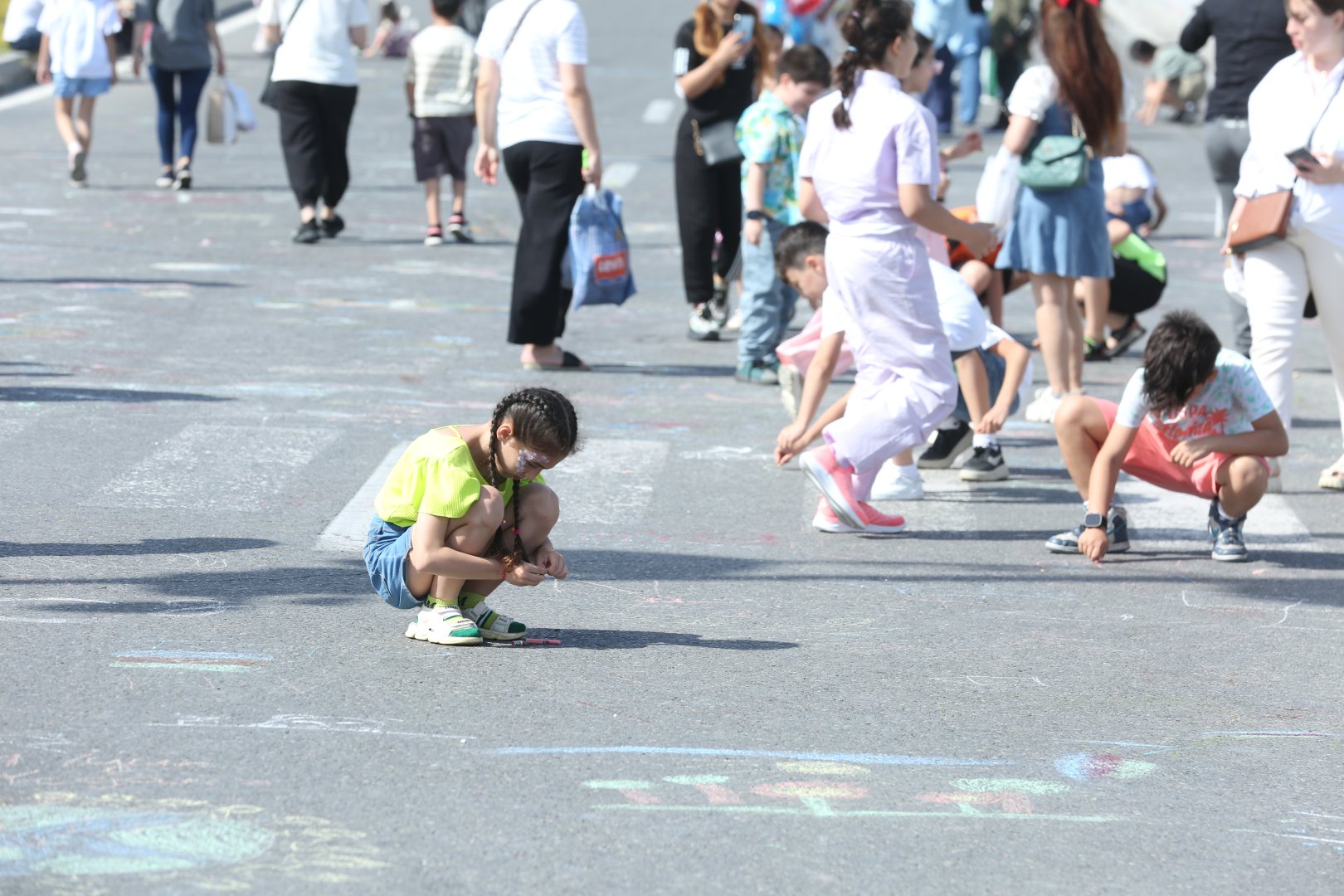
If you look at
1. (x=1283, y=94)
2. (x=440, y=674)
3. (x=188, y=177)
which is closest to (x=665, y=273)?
(x=188, y=177)

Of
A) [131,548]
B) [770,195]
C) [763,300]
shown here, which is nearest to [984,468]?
[763,300]

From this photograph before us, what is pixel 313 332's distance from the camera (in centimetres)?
1091

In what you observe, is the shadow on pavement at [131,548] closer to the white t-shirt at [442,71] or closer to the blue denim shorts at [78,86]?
the white t-shirt at [442,71]

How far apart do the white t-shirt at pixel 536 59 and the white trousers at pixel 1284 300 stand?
3574mm

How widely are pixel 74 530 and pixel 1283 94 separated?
465 cm

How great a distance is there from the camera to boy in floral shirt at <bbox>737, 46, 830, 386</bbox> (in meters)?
9.95

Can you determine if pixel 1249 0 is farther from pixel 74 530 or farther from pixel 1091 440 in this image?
pixel 74 530

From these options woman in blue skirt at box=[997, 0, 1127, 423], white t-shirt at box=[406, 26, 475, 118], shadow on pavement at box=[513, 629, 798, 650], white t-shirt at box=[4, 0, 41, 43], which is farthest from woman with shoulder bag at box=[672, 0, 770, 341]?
white t-shirt at box=[4, 0, 41, 43]

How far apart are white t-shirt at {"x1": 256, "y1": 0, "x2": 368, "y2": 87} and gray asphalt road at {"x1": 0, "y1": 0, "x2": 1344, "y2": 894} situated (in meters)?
3.71

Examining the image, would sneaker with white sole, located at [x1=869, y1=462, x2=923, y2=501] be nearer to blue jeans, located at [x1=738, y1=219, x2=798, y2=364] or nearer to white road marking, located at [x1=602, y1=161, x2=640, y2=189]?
blue jeans, located at [x1=738, y1=219, x2=798, y2=364]

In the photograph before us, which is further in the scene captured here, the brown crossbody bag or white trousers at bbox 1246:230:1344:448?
white trousers at bbox 1246:230:1344:448

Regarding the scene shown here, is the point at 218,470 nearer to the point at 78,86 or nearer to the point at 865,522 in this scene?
the point at 865,522

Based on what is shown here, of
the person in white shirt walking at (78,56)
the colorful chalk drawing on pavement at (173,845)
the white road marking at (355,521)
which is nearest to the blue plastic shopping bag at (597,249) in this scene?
the white road marking at (355,521)

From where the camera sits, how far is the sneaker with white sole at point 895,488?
312 inches
